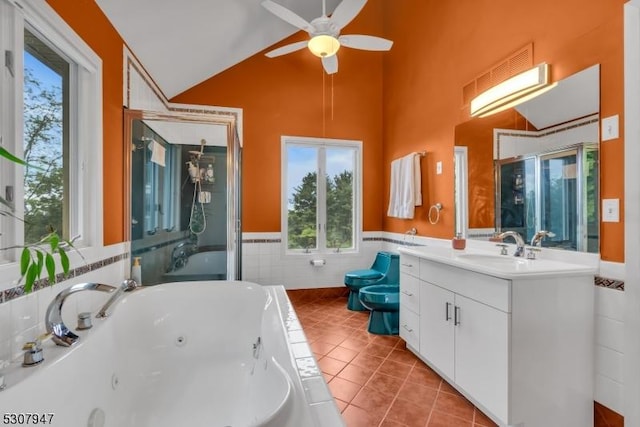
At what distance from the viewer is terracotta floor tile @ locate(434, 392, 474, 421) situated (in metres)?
1.80

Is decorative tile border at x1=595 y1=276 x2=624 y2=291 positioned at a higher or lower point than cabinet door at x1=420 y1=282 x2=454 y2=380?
higher

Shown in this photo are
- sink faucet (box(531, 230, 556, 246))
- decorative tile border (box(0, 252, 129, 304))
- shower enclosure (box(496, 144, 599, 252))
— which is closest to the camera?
decorative tile border (box(0, 252, 129, 304))

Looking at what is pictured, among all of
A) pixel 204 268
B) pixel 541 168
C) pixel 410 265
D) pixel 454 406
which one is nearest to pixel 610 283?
pixel 541 168

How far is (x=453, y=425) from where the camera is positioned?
1714 mm

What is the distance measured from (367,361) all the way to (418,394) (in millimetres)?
496

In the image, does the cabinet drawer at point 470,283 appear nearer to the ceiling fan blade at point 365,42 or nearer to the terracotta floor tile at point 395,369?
the terracotta floor tile at point 395,369

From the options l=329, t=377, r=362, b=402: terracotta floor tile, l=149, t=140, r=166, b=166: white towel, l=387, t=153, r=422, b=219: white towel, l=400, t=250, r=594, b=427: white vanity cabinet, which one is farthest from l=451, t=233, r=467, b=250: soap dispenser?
l=149, t=140, r=166, b=166: white towel

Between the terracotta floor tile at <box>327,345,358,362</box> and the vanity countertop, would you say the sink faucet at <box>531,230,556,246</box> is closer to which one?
the vanity countertop

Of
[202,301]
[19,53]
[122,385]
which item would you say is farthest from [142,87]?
[122,385]

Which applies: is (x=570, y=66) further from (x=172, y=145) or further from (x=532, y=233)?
(x=172, y=145)

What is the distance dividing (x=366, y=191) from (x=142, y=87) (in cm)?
275

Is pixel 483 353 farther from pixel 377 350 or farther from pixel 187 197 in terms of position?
pixel 187 197

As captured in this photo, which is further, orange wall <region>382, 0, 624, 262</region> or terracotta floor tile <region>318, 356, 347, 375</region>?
terracotta floor tile <region>318, 356, 347, 375</region>

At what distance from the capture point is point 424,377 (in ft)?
7.19
